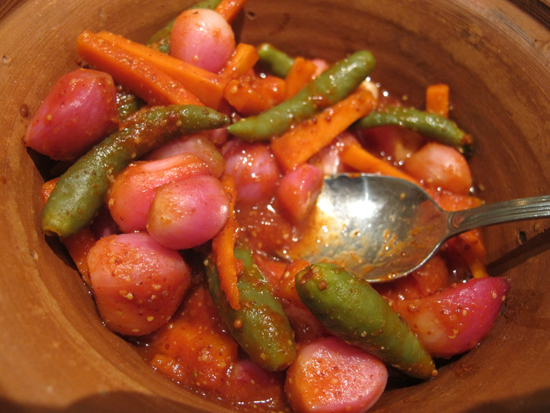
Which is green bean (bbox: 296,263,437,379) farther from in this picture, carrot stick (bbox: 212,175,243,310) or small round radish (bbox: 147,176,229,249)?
small round radish (bbox: 147,176,229,249)

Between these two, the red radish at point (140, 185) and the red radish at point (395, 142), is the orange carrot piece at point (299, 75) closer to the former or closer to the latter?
the red radish at point (395, 142)

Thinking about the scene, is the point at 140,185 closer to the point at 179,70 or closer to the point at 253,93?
the point at 179,70

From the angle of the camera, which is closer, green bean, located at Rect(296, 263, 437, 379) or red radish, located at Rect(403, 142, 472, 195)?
green bean, located at Rect(296, 263, 437, 379)

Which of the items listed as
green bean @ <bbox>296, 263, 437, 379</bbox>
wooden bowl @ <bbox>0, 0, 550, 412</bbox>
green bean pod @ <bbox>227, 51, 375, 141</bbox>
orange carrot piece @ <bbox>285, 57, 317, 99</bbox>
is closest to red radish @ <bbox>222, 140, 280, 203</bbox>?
green bean pod @ <bbox>227, 51, 375, 141</bbox>

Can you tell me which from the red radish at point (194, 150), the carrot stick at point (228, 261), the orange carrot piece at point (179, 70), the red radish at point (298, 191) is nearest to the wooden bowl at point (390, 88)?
the orange carrot piece at point (179, 70)

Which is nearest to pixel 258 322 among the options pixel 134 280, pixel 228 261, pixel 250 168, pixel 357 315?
pixel 228 261

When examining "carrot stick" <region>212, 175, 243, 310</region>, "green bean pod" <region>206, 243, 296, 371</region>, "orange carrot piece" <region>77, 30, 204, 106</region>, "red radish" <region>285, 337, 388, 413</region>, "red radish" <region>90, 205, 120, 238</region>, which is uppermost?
"orange carrot piece" <region>77, 30, 204, 106</region>

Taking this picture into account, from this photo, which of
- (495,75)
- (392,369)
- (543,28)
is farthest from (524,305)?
(543,28)
